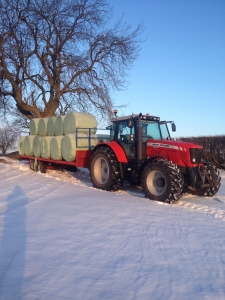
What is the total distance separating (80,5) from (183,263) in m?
19.0

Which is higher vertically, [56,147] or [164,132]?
[164,132]

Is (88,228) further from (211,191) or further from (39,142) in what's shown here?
(39,142)

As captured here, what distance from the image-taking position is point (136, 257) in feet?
13.7

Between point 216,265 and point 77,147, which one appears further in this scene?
point 77,147

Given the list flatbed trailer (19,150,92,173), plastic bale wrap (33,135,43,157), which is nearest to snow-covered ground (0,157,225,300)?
flatbed trailer (19,150,92,173)

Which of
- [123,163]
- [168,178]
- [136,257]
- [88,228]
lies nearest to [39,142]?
[123,163]

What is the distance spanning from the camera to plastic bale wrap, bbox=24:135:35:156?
1359cm

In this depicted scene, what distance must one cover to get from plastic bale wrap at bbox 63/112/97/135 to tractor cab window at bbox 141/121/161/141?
2.89 metres

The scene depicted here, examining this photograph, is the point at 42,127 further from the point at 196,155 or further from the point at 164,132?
the point at 196,155

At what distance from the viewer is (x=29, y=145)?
1370 cm

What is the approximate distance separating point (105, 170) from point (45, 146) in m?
3.68

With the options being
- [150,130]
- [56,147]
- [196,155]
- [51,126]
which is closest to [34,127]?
[51,126]

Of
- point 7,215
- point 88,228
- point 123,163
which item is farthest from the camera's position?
A: point 123,163

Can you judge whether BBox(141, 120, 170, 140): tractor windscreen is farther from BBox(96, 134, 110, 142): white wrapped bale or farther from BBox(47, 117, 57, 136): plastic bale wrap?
BBox(47, 117, 57, 136): plastic bale wrap
